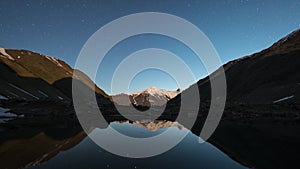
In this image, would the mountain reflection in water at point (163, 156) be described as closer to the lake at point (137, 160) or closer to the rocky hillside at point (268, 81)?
the lake at point (137, 160)

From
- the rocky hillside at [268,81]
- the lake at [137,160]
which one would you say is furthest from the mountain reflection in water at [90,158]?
the rocky hillside at [268,81]

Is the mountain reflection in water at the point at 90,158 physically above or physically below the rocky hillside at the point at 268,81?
below

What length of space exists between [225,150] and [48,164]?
1702 centimetres

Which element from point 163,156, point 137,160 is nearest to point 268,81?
point 163,156

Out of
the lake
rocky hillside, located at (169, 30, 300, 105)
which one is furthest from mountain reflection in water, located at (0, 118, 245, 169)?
rocky hillside, located at (169, 30, 300, 105)

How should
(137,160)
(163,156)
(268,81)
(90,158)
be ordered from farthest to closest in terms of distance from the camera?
(268,81)
(163,156)
(90,158)
(137,160)

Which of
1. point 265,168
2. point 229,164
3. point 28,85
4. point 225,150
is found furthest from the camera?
point 28,85

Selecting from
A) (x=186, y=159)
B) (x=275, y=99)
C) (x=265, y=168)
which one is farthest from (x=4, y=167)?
(x=275, y=99)

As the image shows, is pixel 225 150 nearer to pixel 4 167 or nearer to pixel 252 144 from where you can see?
pixel 252 144

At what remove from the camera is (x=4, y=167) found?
15164 mm

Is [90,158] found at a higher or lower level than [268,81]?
lower

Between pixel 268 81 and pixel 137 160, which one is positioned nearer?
pixel 137 160

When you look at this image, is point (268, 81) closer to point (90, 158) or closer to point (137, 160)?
point (137, 160)

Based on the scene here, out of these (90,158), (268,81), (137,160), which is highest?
(268,81)
